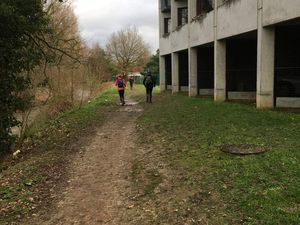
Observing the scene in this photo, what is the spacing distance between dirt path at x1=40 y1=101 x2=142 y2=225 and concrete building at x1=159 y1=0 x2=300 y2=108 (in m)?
5.97

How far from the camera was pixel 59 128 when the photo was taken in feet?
54.6

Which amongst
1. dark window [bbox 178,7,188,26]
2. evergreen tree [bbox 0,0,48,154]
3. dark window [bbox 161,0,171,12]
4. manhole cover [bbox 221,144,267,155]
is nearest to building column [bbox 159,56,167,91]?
dark window [bbox 161,0,171,12]

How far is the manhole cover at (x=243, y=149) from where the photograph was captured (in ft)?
28.0

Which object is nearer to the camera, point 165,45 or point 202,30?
point 202,30

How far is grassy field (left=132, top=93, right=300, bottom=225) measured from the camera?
5922mm

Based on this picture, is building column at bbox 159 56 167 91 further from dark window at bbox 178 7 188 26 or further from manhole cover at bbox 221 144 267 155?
manhole cover at bbox 221 144 267 155

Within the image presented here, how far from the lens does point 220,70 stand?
65.1 feet

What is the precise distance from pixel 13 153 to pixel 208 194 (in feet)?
29.9

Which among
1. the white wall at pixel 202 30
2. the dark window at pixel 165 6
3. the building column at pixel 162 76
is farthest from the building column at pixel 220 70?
the building column at pixel 162 76

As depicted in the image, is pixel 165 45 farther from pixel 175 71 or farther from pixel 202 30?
pixel 202 30

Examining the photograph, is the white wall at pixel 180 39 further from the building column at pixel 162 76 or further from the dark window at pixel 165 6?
the building column at pixel 162 76

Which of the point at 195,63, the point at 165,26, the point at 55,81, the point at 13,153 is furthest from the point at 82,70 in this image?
the point at 13,153

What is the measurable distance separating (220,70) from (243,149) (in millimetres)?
11455

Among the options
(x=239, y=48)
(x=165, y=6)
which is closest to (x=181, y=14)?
(x=165, y=6)
